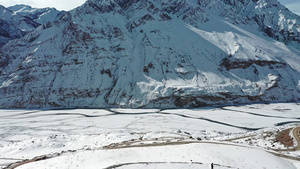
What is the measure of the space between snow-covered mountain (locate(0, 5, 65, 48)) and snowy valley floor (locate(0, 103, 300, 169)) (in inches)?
3531

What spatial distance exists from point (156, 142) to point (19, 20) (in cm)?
15503

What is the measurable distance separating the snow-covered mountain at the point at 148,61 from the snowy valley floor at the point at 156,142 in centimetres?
1324

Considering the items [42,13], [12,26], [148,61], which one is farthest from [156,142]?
[42,13]

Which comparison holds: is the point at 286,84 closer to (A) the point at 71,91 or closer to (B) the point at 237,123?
(B) the point at 237,123

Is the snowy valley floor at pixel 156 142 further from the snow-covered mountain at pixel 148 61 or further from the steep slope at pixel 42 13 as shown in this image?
the steep slope at pixel 42 13

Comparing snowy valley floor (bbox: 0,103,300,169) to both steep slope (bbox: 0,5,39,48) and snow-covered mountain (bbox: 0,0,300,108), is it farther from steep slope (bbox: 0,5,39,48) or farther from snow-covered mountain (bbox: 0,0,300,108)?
steep slope (bbox: 0,5,39,48)

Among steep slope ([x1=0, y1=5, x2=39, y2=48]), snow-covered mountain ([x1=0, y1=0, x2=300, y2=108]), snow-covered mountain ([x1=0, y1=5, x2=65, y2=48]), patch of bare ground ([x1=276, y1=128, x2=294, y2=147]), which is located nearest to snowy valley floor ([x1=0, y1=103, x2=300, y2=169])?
patch of bare ground ([x1=276, y1=128, x2=294, y2=147])

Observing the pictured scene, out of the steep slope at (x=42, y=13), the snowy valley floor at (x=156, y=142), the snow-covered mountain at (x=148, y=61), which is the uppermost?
the steep slope at (x=42, y=13)

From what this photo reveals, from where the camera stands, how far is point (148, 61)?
7562 cm

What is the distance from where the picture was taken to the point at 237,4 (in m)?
130

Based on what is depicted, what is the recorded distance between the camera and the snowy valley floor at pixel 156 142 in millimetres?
15312

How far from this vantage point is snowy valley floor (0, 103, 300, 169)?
15312mm

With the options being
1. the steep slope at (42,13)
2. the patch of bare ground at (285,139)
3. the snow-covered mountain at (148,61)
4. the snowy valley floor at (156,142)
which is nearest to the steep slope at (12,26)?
the steep slope at (42,13)

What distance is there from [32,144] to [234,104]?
169 feet
